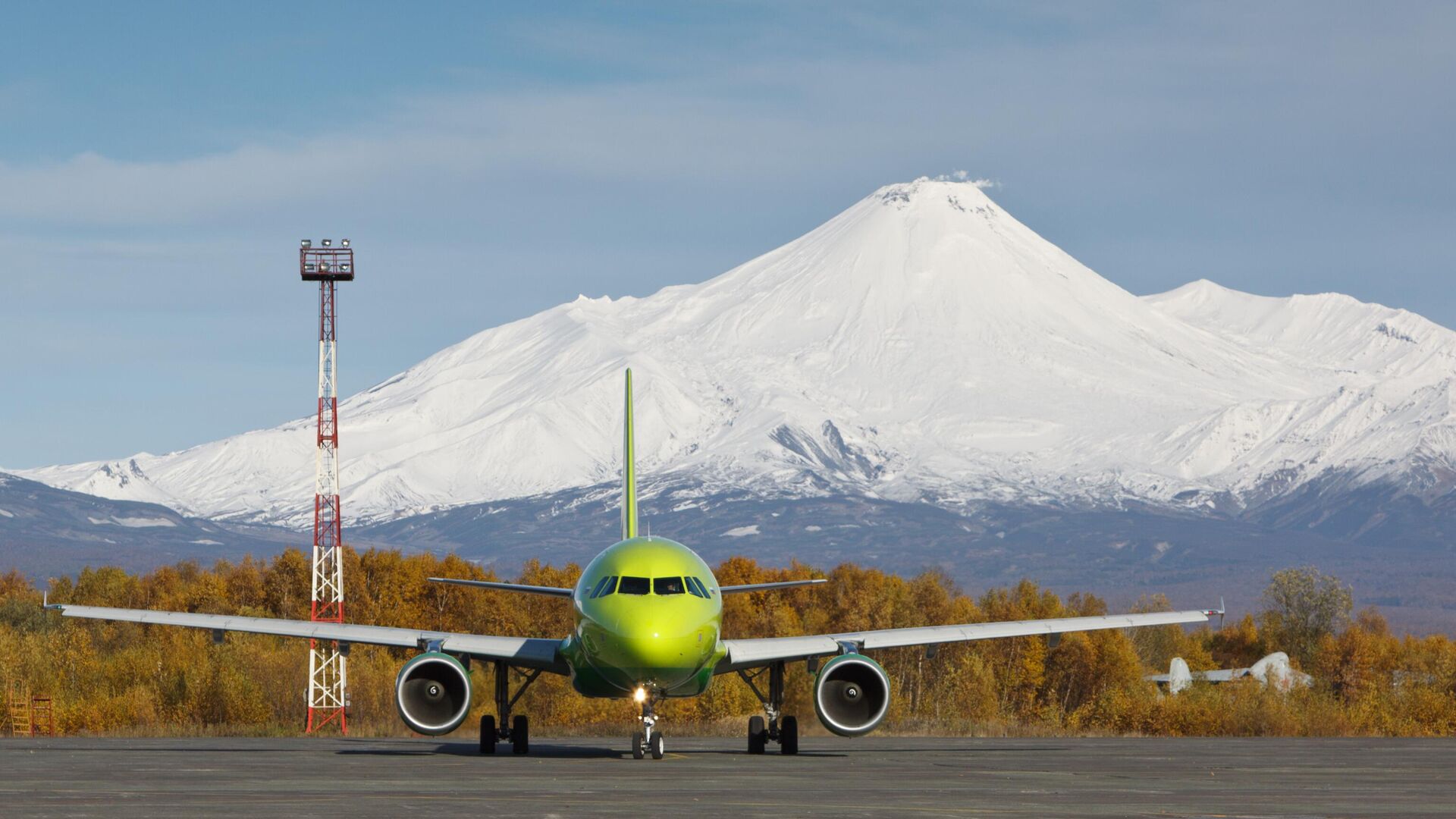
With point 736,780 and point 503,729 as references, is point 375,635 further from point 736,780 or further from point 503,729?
point 736,780

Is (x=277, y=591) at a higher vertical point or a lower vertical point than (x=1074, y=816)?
higher

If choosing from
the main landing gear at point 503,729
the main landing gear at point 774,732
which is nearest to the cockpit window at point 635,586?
the main landing gear at point 774,732

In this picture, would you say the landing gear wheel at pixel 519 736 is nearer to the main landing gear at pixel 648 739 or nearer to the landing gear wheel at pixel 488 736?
the landing gear wheel at pixel 488 736

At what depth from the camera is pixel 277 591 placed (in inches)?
4449

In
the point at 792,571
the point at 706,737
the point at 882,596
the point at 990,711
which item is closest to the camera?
the point at 706,737

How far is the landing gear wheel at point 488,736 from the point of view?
36.8 metres

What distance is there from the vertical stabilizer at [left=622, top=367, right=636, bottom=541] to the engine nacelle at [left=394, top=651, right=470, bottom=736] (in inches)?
233

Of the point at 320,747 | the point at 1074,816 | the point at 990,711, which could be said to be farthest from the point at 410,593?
the point at 1074,816

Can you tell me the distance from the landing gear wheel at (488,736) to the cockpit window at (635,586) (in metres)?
5.36

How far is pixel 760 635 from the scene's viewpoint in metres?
103

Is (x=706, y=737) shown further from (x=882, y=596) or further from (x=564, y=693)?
(x=882, y=596)

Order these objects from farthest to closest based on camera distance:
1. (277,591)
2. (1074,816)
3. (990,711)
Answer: (277,591), (990,711), (1074,816)

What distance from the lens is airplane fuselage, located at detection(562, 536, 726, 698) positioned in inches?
1264

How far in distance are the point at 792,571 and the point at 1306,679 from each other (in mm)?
70039
